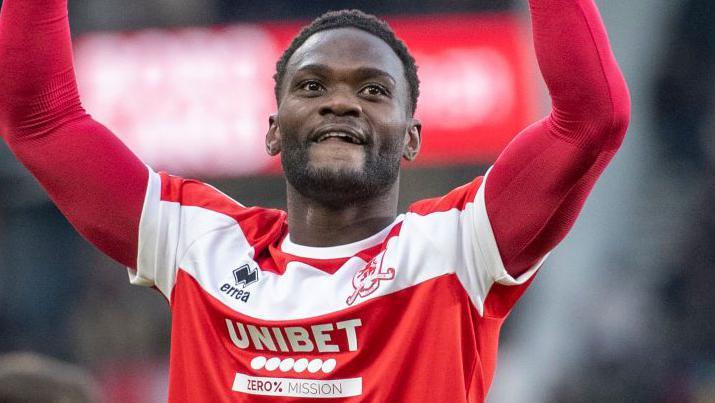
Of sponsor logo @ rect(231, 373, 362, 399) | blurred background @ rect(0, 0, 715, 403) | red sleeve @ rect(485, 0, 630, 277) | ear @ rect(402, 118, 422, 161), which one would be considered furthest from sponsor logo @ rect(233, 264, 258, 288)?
blurred background @ rect(0, 0, 715, 403)

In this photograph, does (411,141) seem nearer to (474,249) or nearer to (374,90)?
(374,90)

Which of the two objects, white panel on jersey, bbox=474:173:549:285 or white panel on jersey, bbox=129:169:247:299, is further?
white panel on jersey, bbox=129:169:247:299

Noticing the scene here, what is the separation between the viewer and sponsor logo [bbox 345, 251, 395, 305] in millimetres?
2322

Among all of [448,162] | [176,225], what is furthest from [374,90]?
[448,162]

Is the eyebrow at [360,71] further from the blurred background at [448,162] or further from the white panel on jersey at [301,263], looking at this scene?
the blurred background at [448,162]

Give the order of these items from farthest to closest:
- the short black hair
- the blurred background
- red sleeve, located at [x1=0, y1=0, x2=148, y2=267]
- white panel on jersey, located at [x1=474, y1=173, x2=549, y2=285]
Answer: the blurred background, the short black hair, red sleeve, located at [x1=0, y1=0, x2=148, y2=267], white panel on jersey, located at [x1=474, y1=173, x2=549, y2=285]

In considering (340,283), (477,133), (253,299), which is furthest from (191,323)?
(477,133)

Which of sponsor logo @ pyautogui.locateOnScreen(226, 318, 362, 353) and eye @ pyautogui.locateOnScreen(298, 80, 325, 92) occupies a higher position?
eye @ pyautogui.locateOnScreen(298, 80, 325, 92)

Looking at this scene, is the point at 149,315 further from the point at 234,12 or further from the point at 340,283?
the point at 340,283

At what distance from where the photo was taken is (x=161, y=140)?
739cm

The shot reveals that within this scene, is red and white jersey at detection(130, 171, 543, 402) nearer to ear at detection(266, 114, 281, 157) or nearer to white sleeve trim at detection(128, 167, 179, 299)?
white sleeve trim at detection(128, 167, 179, 299)

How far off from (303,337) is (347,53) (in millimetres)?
618

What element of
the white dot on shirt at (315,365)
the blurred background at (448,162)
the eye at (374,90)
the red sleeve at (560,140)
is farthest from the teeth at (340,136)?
the blurred background at (448,162)

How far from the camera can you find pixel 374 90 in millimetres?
2479
